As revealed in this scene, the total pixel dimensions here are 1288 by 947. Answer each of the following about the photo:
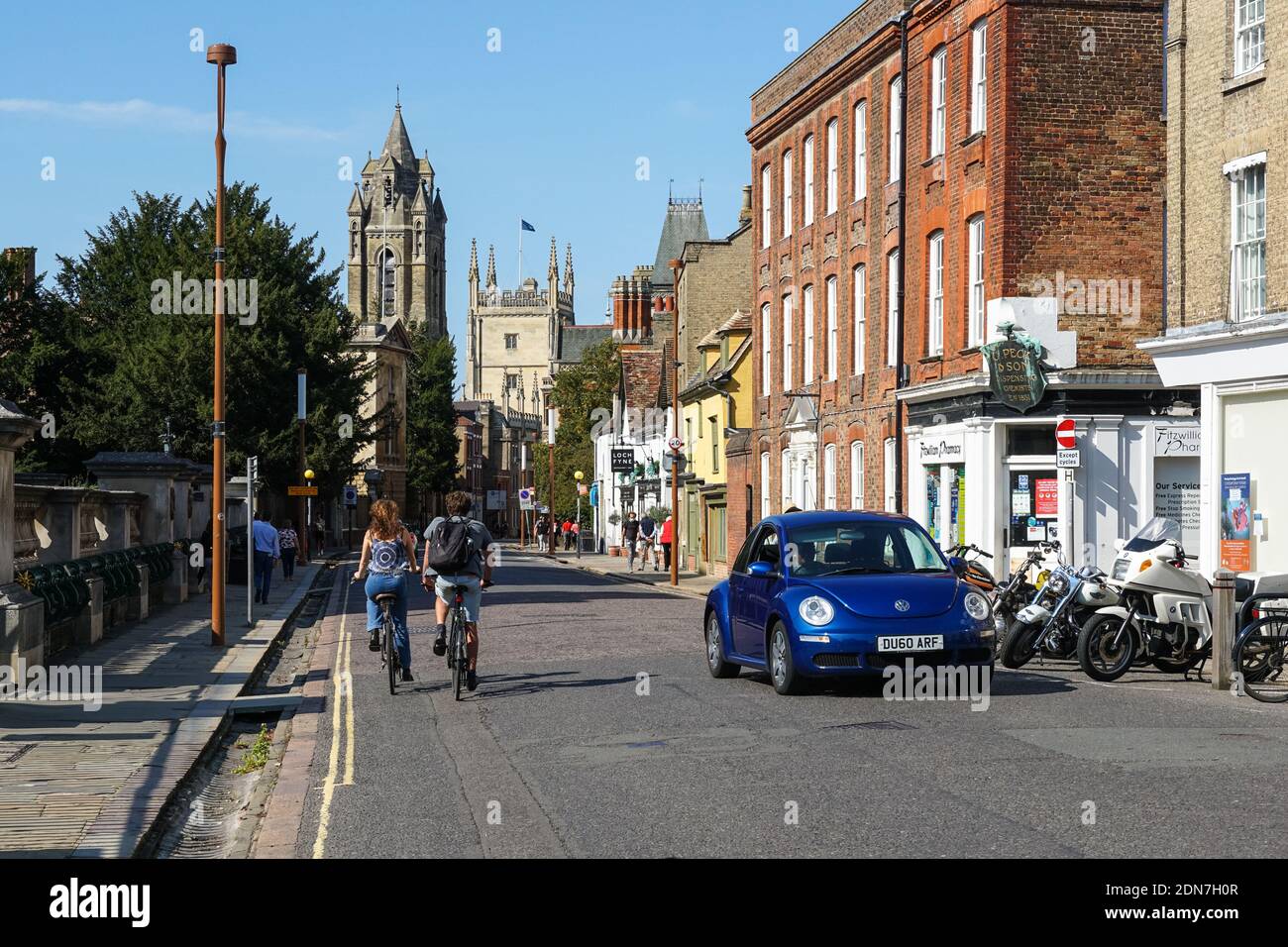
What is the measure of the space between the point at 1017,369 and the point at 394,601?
1512 cm

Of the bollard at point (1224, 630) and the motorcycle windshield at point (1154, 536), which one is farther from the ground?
the motorcycle windshield at point (1154, 536)

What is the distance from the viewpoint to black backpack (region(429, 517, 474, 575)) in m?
14.8

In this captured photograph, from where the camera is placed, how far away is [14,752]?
11.1 metres

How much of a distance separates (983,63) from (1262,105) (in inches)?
403

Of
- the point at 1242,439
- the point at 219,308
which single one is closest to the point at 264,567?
the point at 219,308

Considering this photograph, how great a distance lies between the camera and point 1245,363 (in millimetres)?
20078

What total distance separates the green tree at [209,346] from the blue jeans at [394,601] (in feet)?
141

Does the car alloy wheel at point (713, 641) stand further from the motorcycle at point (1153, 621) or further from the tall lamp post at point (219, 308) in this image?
the tall lamp post at point (219, 308)

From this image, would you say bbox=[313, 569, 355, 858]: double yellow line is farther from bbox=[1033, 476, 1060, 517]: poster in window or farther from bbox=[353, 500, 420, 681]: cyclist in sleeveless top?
bbox=[1033, 476, 1060, 517]: poster in window

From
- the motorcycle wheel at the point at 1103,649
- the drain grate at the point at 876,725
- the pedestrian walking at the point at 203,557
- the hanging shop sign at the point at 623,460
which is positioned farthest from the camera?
the hanging shop sign at the point at 623,460

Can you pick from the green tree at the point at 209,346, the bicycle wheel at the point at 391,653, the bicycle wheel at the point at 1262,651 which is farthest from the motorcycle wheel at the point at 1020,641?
the green tree at the point at 209,346

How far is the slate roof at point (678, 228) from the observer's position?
3856 inches

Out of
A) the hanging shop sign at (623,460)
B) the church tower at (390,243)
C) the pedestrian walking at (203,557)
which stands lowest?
the pedestrian walking at (203,557)

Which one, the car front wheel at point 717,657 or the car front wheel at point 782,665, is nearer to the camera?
the car front wheel at point 782,665
